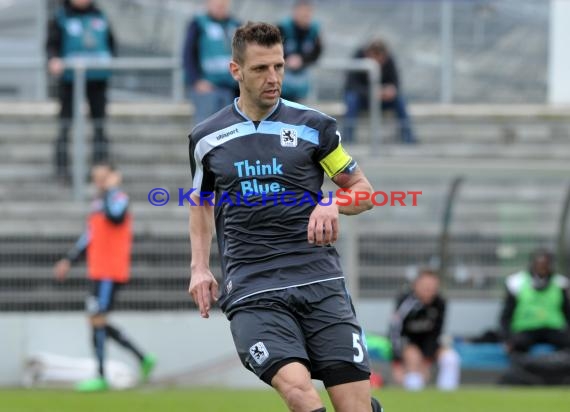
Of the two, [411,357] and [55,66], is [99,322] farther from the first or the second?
[411,357]

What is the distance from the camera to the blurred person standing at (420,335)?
15.1 metres

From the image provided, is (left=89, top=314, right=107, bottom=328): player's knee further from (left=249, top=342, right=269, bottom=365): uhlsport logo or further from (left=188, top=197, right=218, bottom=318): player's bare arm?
(left=249, top=342, right=269, bottom=365): uhlsport logo

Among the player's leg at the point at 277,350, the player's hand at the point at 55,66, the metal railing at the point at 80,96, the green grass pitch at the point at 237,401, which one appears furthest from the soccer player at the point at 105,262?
the player's leg at the point at 277,350

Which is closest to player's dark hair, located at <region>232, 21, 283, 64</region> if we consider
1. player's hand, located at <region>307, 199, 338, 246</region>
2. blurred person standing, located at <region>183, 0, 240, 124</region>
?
player's hand, located at <region>307, 199, 338, 246</region>

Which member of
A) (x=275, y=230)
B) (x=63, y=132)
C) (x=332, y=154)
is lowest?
(x=63, y=132)

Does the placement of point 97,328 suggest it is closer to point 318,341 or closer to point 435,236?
point 435,236

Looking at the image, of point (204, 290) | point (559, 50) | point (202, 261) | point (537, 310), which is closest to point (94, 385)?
point (537, 310)

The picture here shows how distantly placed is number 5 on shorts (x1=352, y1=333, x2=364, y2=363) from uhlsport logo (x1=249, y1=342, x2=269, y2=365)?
433mm

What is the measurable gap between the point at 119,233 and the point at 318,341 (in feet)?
26.9

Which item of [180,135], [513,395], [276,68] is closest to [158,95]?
[180,135]

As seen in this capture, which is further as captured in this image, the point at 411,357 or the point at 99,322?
the point at 411,357

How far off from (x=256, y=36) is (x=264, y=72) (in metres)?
0.18

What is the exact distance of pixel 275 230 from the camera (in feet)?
22.2

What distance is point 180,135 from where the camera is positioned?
16.8m
